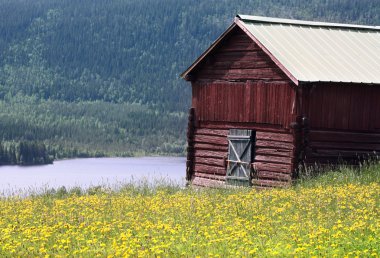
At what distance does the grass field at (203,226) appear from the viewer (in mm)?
14203

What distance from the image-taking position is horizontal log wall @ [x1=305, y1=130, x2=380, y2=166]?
97.5 ft

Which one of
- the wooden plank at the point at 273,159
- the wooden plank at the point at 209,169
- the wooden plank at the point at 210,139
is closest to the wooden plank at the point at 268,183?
the wooden plank at the point at 273,159

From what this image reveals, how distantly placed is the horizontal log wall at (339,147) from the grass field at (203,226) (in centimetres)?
588

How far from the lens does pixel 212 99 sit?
32.5 metres

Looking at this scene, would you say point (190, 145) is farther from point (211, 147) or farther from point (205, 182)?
point (205, 182)

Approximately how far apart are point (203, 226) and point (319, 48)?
642 inches

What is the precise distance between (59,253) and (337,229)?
193 inches

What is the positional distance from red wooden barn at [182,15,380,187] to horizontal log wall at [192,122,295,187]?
0.03m

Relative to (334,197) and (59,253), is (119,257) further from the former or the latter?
(334,197)

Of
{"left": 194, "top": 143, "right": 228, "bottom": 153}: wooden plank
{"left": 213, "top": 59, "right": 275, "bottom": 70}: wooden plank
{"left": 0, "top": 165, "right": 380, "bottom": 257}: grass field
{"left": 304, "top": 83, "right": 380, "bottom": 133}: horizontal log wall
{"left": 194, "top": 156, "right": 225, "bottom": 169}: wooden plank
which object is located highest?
{"left": 213, "top": 59, "right": 275, "bottom": 70}: wooden plank

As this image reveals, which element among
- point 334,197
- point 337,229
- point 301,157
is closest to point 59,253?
point 337,229

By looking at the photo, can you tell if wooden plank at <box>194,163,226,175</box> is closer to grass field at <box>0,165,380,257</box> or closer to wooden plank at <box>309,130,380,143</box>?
wooden plank at <box>309,130,380,143</box>

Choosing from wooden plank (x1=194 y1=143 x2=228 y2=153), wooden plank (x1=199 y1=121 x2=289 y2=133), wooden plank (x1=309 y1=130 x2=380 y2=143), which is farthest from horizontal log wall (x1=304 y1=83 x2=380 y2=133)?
wooden plank (x1=194 y1=143 x2=228 y2=153)

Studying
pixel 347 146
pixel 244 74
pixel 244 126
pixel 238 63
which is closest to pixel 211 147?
pixel 244 126
